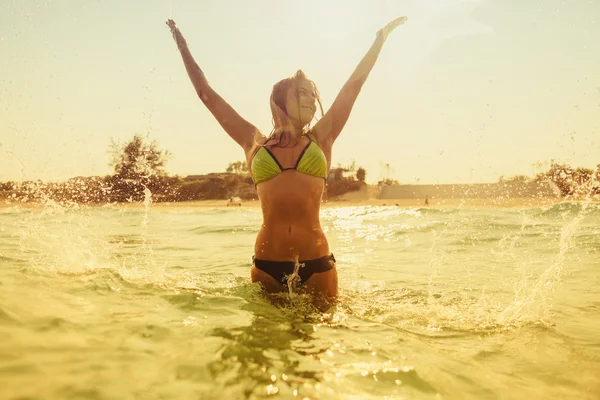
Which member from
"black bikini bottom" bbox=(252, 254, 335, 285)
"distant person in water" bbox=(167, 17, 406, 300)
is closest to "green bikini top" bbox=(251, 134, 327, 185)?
"distant person in water" bbox=(167, 17, 406, 300)

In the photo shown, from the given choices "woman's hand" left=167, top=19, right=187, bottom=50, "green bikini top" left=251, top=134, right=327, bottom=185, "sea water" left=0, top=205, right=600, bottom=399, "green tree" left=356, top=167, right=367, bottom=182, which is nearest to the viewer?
"sea water" left=0, top=205, right=600, bottom=399

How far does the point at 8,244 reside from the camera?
713 centimetres

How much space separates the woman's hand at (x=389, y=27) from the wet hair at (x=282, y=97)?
3.17 feet

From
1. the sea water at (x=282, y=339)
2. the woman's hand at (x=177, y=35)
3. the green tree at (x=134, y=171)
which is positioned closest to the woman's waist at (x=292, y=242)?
the sea water at (x=282, y=339)


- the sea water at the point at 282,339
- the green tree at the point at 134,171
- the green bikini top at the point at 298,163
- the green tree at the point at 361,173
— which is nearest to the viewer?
the sea water at the point at 282,339

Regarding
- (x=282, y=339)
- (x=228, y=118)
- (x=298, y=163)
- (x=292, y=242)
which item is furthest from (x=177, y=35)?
(x=282, y=339)

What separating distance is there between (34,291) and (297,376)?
2242mm

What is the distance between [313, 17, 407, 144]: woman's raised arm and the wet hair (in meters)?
0.22

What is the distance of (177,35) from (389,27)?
74.6 inches

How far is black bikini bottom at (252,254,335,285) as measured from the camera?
3.16m

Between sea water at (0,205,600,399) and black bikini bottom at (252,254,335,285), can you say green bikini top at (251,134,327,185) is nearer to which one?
black bikini bottom at (252,254,335,285)

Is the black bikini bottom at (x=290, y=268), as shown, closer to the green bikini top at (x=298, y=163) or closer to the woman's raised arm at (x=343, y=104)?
the green bikini top at (x=298, y=163)

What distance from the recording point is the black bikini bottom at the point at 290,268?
3158 millimetres

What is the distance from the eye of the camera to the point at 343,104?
11.2ft
